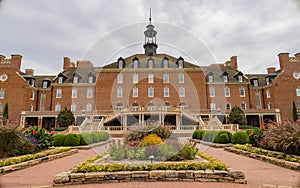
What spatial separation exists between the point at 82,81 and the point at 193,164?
1393 inches

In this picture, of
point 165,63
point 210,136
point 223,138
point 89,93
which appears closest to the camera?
point 223,138

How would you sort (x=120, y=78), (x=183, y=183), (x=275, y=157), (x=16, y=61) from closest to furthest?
1. (x=183, y=183)
2. (x=275, y=157)
3. (x=16, y=61)
4. (x=120, y=78)

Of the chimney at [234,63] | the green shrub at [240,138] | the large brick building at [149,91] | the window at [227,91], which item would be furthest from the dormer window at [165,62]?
the green shrub at [240,138]

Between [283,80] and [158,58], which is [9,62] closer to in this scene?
[158,58]

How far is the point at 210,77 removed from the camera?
39344mm

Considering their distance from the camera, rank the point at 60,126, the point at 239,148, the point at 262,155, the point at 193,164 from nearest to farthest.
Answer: the point at 193,164 → the point at 262,155 → the point at 239,148 → the point at 60,126

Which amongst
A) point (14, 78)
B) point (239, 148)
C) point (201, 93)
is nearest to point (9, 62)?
point (14, 78)

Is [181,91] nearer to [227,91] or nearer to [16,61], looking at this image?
[227,91]

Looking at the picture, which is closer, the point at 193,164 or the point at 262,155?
the point at 193,164

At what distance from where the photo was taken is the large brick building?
118 feet

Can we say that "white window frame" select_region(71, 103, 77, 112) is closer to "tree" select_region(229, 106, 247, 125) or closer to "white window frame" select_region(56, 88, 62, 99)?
"white window frame" select_region(56, 88, 62, 99)

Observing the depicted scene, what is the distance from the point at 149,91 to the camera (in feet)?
121

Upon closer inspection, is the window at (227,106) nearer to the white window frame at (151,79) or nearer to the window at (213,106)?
the window at (213,106)

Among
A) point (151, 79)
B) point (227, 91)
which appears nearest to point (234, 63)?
point (227, 91)
